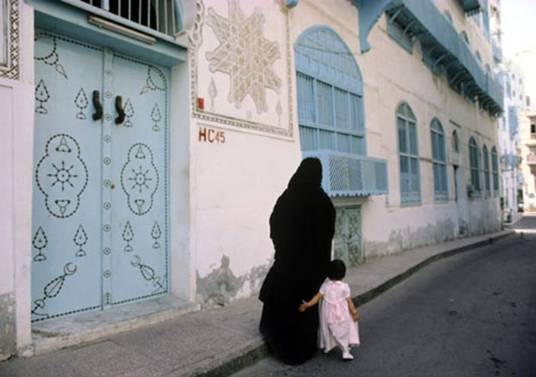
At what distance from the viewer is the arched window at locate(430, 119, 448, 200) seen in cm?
1248

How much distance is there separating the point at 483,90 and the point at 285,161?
1458 cm

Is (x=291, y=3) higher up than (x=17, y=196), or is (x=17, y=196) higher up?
(x=291, y=3)

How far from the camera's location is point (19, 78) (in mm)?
3170

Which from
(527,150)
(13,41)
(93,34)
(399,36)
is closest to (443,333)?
(93,34)

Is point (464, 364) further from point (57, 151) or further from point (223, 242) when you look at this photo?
point (57, 151)

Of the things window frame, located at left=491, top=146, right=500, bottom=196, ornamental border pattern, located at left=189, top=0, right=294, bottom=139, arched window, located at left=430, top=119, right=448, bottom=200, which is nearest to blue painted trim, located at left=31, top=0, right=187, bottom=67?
ornamental border pattern, located at left=189, top=0, right=294, bottom=139

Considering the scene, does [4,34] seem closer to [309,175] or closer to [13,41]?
[13,41]

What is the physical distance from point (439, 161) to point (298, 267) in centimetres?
1075

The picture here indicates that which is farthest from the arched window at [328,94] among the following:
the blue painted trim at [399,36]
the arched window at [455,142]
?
the arched window at [455,142]

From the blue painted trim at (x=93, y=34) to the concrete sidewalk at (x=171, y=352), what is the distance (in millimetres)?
2717

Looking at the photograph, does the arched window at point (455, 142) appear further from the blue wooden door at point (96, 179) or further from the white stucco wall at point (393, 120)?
the blue wooden door at point (96, 179)

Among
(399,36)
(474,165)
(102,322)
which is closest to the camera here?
(102,322)

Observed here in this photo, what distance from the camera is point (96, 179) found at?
13.2 ft

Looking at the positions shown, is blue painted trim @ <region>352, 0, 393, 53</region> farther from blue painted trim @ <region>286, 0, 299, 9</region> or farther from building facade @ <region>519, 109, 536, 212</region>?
building facade @ <region>519, 109, 536, 212</region>
